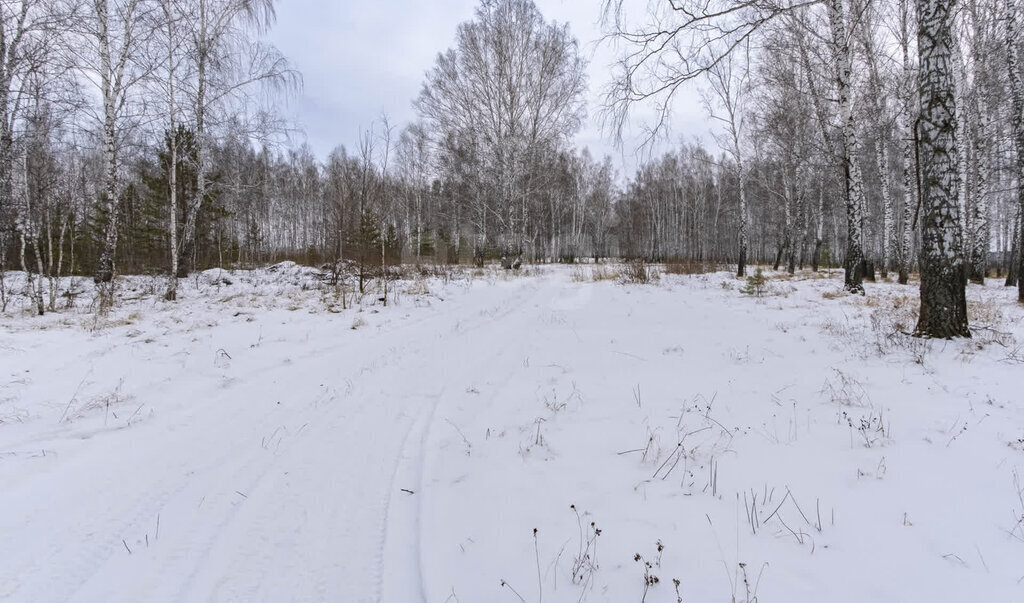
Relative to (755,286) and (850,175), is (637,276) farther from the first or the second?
(850,175)

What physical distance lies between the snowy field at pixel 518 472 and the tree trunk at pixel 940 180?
1.44 ft

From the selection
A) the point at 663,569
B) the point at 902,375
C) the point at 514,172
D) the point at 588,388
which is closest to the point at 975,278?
the point at 902,375

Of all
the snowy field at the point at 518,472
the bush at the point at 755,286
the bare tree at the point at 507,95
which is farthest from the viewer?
the bare tree at the point at 507,95

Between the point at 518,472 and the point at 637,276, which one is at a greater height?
the point at 637,276

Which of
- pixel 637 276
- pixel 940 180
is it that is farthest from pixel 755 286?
pixel 940 180

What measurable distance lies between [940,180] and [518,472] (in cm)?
611

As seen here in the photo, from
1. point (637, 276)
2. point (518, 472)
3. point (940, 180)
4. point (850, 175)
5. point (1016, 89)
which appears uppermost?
point (1016, 89)

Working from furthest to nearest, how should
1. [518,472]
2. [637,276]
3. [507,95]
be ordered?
[507,95]
[637,276]
[518,472]

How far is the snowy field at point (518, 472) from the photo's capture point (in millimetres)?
1557

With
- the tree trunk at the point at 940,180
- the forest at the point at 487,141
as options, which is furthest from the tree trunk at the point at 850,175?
the tree trunk at the point at 940,180

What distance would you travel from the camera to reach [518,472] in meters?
2.35

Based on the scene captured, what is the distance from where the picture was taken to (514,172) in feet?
58.4

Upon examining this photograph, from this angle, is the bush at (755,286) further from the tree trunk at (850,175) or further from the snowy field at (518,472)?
the snowy field at (518,472)

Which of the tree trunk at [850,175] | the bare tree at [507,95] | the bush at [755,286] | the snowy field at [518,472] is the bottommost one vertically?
the snowy field at [518,472]
